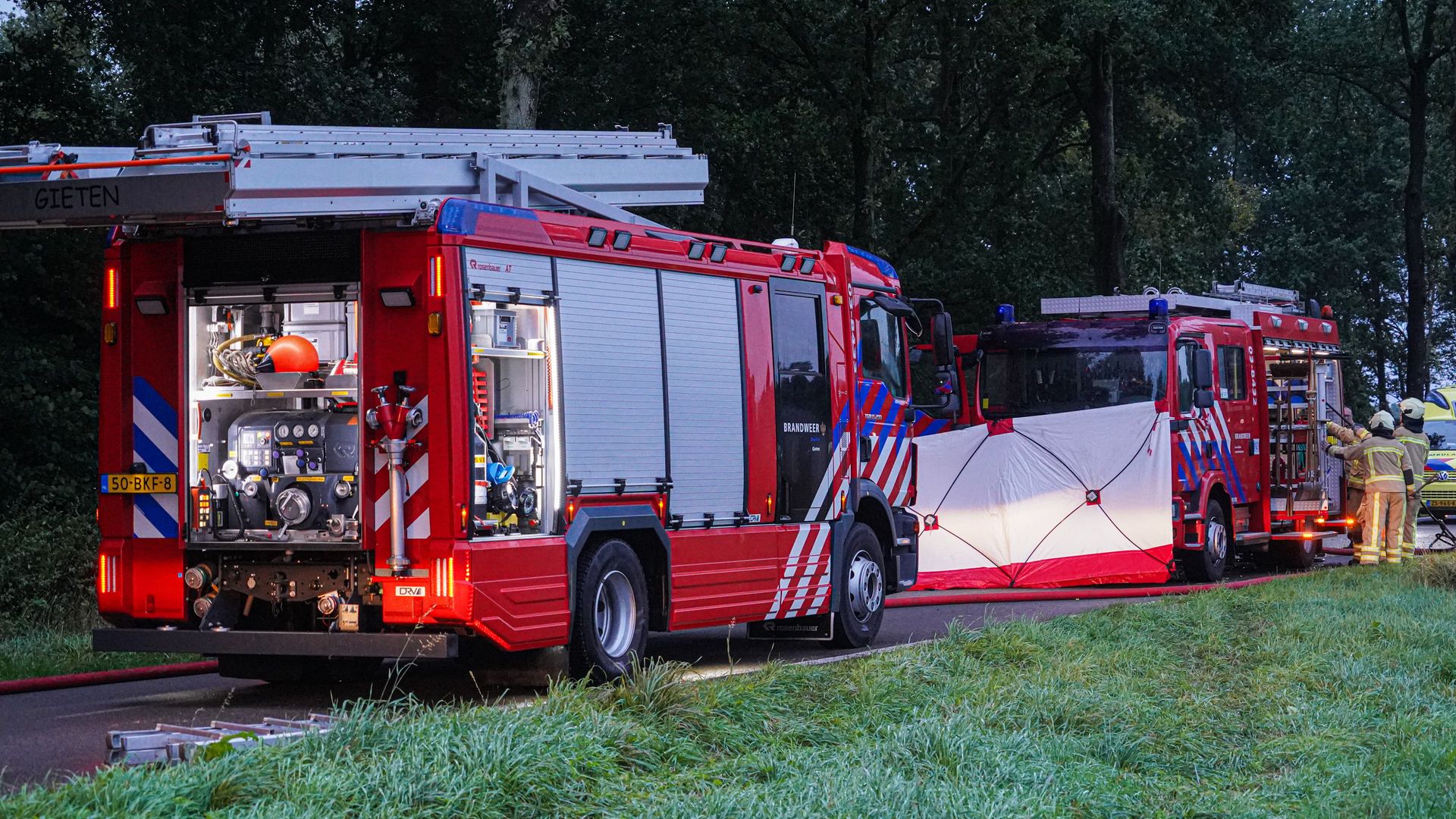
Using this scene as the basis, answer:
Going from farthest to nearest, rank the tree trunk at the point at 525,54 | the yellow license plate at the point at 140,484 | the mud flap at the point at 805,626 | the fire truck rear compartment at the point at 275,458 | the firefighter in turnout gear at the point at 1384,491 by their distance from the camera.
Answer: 1. the firefighter in turnout gear at the point at 1384,491
2. the tree trunk at the point at 525,54
3. the mud flap at the point at 805,626
4. the yellow license plate at the point at 140,484
5. the fire truck rear compartment at the point at 275,458

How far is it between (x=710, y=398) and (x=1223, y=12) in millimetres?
20920

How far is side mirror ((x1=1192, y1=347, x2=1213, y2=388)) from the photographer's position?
1933 centimetres

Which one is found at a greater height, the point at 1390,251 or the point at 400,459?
the point at 1390,251

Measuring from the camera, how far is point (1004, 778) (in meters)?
6.86

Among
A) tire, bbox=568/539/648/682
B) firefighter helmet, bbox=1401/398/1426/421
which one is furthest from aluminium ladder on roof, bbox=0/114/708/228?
firefighter helmet, bbox=1401/398/1426/421

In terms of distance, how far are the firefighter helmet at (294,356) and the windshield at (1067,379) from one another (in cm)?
1140

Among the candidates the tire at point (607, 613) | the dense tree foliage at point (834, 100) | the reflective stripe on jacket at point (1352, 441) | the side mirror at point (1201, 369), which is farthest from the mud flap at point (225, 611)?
the reflective stripe on jacket at point (1352, 441)

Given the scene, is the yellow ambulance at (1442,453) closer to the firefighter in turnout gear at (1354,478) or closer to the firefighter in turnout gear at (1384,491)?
the firefighter in turnout gear at (1354,478)

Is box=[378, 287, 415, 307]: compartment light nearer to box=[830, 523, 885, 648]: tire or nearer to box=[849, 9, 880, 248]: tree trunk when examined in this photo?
box=[830, 523, 885, 648]: tire

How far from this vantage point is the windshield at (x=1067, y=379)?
62.4 ft

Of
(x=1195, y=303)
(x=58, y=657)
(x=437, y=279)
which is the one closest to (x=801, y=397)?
(x=437, y=279)

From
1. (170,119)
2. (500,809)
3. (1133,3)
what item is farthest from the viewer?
(1133,3)

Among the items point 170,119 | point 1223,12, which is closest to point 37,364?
point 170,119

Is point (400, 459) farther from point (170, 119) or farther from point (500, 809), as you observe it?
point (170, 119)
